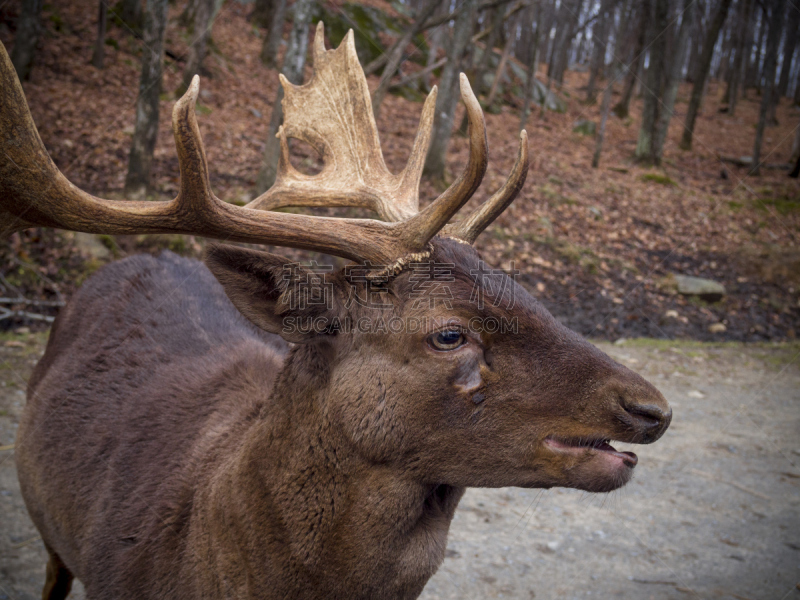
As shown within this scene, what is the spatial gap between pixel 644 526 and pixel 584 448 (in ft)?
11.5

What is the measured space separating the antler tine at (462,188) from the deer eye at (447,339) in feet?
1.25

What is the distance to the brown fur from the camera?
2.10 metres

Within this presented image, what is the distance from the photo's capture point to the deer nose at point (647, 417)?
200 cm

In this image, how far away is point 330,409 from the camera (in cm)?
223

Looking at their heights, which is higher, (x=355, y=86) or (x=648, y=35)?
(x=648, y=35)

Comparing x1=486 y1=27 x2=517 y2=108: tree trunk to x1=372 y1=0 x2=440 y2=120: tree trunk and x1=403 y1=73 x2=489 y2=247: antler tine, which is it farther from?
x1=403 y1=73 x2=489 y2=247: antler tine

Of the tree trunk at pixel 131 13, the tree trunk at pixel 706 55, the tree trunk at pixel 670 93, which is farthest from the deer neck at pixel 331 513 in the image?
the tree trunk at pixel 706 55

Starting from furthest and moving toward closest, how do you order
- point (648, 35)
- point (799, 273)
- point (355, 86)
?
point (648, 35) < point (799, 273) < point (355, 86)

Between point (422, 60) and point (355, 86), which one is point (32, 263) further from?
point (422, 60)

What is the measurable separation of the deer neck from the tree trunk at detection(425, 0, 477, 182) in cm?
1070

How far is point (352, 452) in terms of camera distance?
7.15ft

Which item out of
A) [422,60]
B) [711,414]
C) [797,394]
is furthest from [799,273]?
[422,60]

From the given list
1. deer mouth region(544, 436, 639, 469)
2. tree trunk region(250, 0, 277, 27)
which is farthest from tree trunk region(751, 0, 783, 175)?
deer mouth region(544, 436, 639, 469)

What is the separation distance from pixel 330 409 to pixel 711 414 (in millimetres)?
6396
